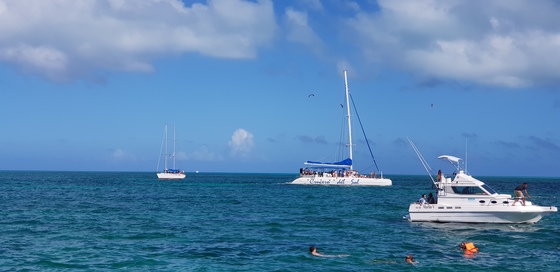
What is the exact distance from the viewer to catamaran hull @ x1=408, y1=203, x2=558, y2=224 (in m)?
38.2

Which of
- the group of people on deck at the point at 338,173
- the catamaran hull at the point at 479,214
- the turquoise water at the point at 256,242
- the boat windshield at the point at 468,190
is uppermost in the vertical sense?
the group of people on deck at the point at 338,173

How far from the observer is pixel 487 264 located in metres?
26.2

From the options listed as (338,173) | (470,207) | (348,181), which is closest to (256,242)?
(470,207)

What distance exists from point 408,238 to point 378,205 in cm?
2680

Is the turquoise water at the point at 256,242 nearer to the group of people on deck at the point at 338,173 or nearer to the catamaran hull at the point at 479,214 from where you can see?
the catamaran hull at the point at 479,214

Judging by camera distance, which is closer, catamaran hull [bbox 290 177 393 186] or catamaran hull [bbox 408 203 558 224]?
catamaran hull [bbox 408 203 558 224]

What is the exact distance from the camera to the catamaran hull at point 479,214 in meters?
38.2

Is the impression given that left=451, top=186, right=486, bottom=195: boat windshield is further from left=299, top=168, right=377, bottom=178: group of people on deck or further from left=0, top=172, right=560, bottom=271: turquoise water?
left=299, top=168, right=377, bottom=178: group of people on deck

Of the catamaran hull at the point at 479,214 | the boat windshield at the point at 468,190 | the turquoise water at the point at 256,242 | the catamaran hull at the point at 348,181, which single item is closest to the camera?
the turquoise water at the point at 256,242

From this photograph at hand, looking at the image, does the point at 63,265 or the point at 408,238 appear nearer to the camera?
the point at 63,265

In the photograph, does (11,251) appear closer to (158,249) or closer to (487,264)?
(158,249)

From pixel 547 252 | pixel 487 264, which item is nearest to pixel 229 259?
pixel 487 264

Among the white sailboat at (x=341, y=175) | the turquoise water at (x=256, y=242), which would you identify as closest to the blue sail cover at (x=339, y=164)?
the white sailboat at (x=341, y=175)

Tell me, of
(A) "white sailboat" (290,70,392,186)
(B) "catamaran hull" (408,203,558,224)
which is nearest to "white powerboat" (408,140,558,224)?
(B) "catamaran hull" (408,203,558,224)
